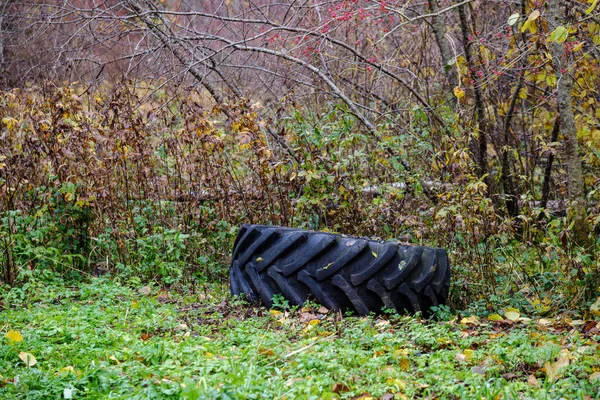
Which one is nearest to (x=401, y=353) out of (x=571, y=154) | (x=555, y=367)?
(x=555, y=367)

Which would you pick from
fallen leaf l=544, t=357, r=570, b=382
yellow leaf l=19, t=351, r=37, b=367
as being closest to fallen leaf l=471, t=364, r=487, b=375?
fallen leaf l=544, t=357, r=570, b=382

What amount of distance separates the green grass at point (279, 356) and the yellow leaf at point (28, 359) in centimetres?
4

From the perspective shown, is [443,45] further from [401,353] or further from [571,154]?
[401,353]

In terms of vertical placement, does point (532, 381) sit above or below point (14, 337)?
below

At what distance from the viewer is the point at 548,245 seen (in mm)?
5312

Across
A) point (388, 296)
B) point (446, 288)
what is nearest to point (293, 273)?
point (388, 296)

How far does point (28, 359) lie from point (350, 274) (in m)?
2.38

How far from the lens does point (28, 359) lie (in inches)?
132

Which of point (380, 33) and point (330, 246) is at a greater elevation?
point (380, 33)

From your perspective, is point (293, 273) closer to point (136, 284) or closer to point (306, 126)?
point (136, 284)

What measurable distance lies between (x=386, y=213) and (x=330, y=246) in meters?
1.59

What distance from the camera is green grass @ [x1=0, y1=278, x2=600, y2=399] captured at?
3.03 metres

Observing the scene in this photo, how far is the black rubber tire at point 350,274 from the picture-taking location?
4898mm

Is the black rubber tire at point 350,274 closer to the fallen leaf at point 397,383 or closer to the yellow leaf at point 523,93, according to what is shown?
the fallen leaf at point 397,383
